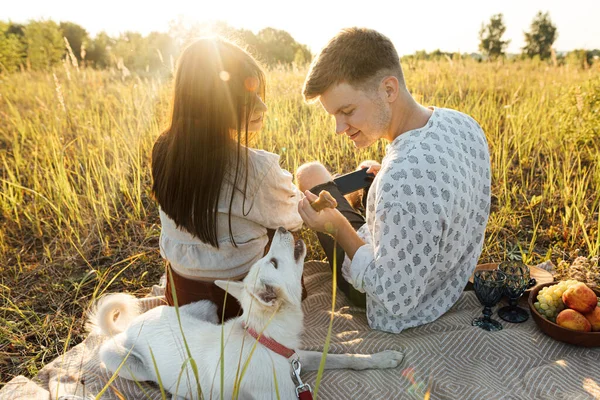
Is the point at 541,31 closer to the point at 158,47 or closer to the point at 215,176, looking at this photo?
the point at 158,47

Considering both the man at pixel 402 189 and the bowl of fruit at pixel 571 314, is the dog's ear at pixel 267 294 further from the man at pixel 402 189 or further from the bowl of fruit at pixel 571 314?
the bowl of fruit at pixel 571 314

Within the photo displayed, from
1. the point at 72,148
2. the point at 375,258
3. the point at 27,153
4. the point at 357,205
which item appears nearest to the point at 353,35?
the point at 375,258

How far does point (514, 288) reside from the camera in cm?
237

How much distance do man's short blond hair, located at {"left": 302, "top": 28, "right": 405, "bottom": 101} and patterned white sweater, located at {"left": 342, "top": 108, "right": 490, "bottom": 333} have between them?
0.39 meters

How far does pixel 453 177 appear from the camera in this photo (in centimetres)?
205

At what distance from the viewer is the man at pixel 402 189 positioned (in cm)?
200

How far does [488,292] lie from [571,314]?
42 centimetres

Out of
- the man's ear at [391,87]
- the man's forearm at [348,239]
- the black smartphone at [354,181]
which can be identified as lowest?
the man's forearm at [348,239]

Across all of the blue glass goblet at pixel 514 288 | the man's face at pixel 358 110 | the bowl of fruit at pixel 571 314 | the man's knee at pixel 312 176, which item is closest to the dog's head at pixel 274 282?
the man's face at pixel 358 110

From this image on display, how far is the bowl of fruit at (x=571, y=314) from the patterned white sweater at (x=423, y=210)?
546 mm

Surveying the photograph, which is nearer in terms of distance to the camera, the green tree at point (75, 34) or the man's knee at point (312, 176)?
the man's knee at point (312, 176)

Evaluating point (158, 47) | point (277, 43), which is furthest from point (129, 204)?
point (277, 43)

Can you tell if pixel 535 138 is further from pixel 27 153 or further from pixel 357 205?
pixel 27 153

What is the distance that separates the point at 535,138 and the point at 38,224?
5.56m
